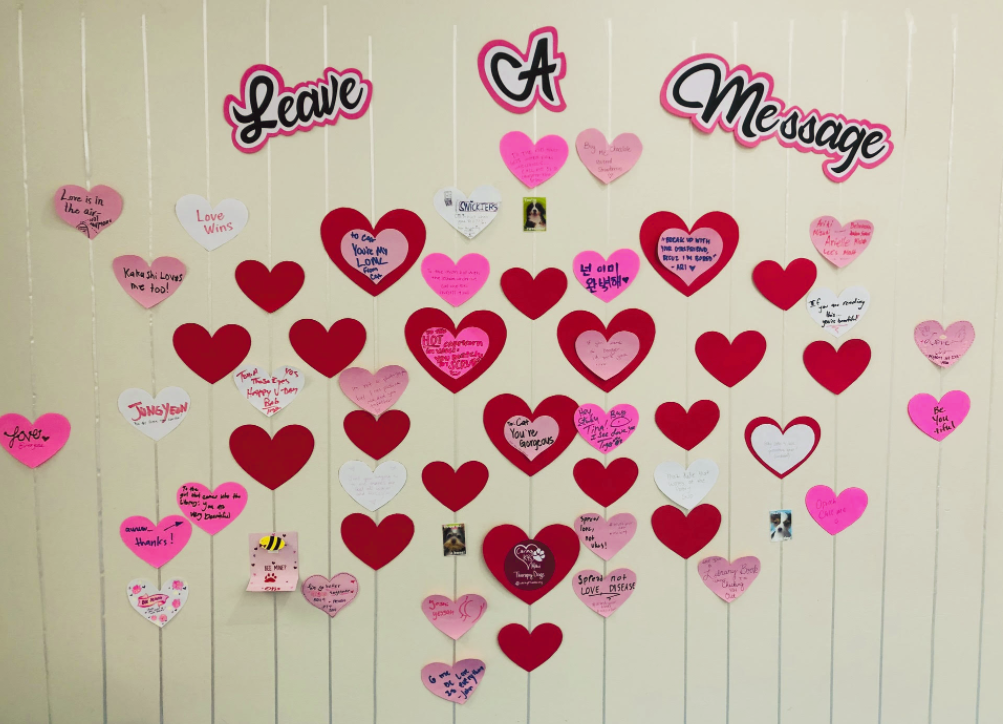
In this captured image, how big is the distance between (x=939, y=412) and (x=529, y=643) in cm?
93

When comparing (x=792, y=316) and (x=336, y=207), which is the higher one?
(x=336, y=207)

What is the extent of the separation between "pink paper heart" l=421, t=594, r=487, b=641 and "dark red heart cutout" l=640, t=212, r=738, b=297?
71cm

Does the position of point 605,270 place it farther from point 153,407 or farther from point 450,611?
point 153,407

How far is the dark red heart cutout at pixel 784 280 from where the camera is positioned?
1.12 m

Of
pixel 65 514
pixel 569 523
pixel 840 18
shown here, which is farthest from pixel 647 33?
pixel 65 514

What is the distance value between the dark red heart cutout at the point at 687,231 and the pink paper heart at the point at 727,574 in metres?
0.53

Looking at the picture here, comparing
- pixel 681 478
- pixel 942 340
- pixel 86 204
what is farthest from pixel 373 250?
pixel 942 340

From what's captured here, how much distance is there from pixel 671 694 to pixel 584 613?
241mm

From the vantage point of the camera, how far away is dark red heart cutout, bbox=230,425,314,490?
1.08 metres

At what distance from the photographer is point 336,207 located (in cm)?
106

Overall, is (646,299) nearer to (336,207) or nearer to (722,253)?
(722,253)

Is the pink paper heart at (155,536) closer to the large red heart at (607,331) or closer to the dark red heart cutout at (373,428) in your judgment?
the dark red heart cutout at (373,428)

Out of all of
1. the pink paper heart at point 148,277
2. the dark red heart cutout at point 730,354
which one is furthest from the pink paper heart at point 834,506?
the pink paper heart at point 148,277

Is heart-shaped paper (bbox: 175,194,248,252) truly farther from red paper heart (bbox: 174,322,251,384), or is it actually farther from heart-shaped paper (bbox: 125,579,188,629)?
heart-shaped paper (bbox: 125,579,188,629)
